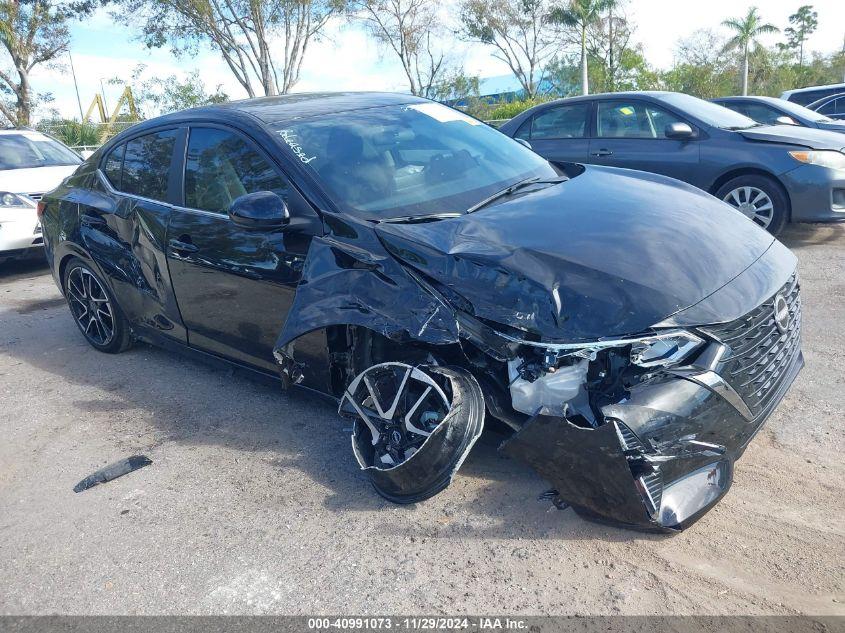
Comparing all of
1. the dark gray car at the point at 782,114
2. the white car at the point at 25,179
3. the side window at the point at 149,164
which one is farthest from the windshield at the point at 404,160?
the dark gray car at the point at 782,114

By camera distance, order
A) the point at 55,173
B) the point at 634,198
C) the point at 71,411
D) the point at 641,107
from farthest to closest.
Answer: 1. the point at 55,173
2. the point at 641,107
3. the point at 71,411
4. the point at 634,198

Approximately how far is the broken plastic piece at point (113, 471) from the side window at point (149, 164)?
156cm

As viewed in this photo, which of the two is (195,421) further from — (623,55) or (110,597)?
(623,55)

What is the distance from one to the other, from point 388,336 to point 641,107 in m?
6.01

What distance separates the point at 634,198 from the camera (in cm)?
354

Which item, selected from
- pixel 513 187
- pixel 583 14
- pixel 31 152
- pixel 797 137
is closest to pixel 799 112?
pixel 797 137

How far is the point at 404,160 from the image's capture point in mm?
3795

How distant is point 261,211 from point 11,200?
263 inches

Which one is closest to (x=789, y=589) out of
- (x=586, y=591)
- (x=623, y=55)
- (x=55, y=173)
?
(x=586, y=591)

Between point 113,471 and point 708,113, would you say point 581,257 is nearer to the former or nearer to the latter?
point 113,471

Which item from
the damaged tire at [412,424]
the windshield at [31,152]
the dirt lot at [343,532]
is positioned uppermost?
the windshield at [31,152]

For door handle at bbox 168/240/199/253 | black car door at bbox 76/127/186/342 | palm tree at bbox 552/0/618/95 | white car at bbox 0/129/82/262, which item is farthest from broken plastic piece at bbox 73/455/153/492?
palm tree at bbox 552/0/618/95

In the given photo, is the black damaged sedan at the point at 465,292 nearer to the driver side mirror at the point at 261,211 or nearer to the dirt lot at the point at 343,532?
the driver side mirror at the point at 261,211

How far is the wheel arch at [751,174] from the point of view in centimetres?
685
